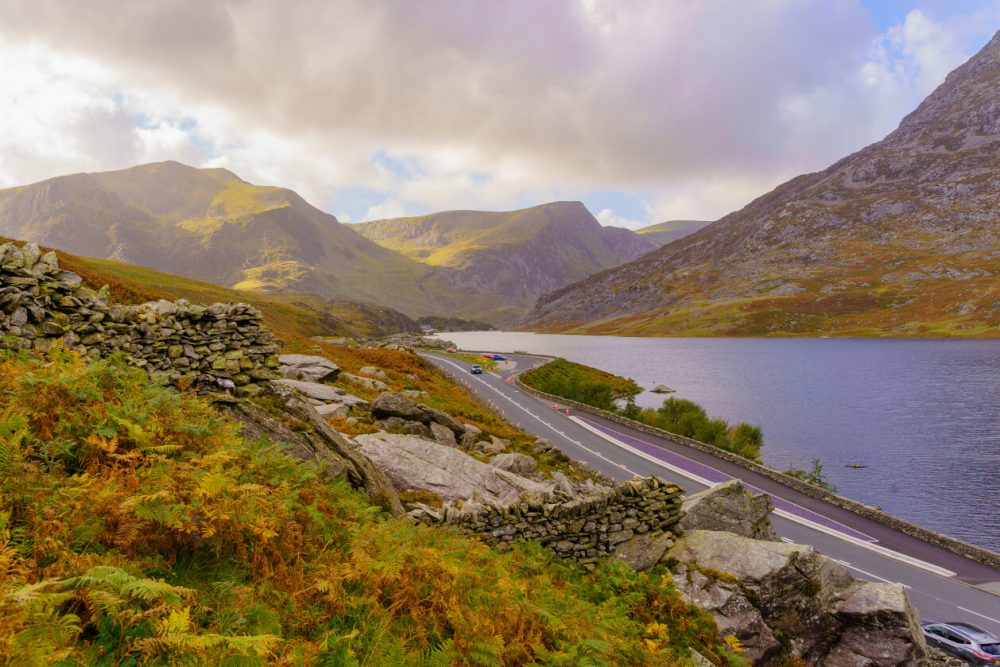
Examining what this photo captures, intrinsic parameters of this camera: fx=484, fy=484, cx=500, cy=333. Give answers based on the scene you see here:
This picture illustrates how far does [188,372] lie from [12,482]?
23.1ft

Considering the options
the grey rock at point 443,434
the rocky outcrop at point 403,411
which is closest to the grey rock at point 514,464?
the grey rock at point 443,434

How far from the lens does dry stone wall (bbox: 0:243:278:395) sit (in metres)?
9.97

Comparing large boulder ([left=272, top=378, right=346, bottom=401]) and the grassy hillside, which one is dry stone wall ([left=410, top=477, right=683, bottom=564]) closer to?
large boulder ([left=272, top=378, right=346, bottom=401])

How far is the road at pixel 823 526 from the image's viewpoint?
25531 mm

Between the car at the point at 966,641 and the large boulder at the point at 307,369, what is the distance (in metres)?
32.3

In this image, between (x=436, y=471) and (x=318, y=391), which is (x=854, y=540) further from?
(x=318, y=391)

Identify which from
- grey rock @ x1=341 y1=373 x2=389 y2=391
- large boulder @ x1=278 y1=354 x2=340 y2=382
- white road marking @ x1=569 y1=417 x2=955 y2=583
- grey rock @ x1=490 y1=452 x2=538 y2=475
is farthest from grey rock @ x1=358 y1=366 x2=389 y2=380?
white road marking @ x1=569 y1=417 x2=955 y2=583

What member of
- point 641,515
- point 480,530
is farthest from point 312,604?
point 641,515

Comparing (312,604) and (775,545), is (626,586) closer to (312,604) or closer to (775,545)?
(775,545)

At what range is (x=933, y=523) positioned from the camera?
1490 inches

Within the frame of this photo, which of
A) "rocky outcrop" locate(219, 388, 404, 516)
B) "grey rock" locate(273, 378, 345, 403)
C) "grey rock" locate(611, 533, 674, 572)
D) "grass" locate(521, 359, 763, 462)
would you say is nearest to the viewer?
"rocky outcrop" locate(219, 388, 404, 516)

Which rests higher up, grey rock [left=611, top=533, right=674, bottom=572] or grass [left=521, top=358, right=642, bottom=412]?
grey rock [left=611, top=533, right=674, bottom=572]

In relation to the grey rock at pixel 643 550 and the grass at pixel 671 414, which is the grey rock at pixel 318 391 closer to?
the grey rock at pixel 643 550

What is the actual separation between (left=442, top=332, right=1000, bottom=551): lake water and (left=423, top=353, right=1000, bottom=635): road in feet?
34.8
